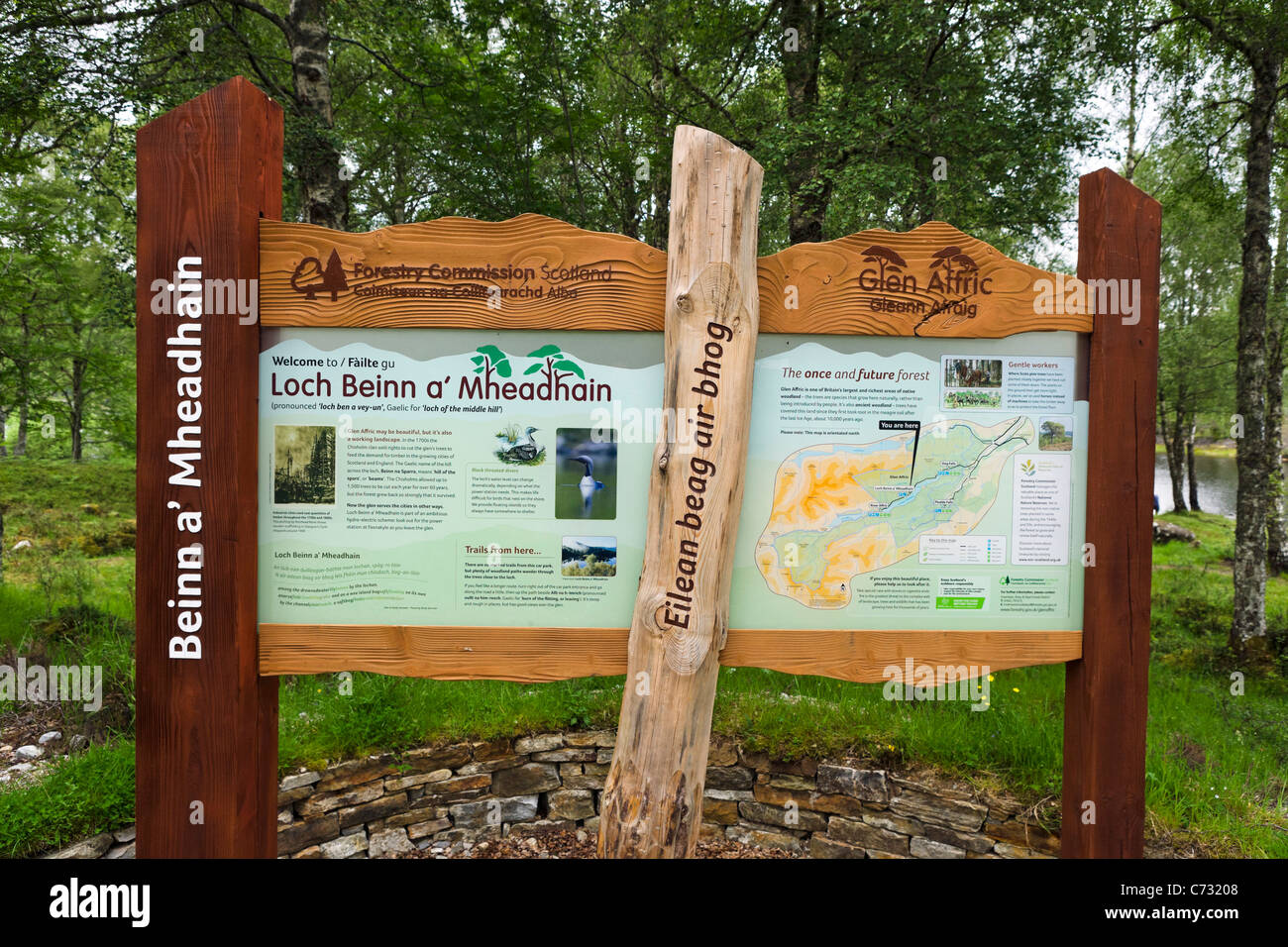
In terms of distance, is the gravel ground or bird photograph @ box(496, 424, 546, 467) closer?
bird photograph @ box(496, 424, 546, 467)

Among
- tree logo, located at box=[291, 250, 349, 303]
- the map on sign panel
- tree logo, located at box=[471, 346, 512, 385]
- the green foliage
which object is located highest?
tree logo, located at box=[291, 250, 349, 303]

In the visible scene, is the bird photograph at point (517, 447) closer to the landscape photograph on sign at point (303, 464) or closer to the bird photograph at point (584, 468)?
the bird photograph at point (584, 468)

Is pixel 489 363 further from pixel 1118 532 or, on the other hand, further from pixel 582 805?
pixel 582 805

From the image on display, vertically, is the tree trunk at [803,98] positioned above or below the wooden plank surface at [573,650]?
above

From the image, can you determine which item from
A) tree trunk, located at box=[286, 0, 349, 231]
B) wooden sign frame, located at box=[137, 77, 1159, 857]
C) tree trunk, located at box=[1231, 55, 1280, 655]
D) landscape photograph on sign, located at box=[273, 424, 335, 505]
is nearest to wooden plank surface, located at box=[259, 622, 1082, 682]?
wooden sign frame, located at box=[137, 77, 1159, 857]

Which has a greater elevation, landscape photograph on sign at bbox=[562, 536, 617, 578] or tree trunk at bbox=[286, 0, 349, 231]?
tree trunk at bbox=[286, 0, 349, 231]

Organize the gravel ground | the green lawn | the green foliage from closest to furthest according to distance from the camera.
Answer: the green foliage
the green lawn
the gravel ground

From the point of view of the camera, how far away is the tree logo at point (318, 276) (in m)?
Answer: 2.22

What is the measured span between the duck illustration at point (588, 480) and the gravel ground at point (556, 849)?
246 cm

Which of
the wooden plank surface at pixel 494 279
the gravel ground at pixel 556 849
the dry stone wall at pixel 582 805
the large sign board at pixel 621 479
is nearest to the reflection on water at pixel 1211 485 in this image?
the dry stone wall at pixel 582 805

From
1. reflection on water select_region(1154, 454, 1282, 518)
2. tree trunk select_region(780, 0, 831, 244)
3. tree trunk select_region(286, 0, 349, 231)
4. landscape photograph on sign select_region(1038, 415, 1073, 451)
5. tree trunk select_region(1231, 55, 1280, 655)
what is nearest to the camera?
landscape photograph on sign select_region(1038, 415, 1073, 451)

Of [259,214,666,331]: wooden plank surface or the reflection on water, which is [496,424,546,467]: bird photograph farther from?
the reflection on water

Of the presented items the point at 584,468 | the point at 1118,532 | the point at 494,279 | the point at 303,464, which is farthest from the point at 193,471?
the point at 1118,532

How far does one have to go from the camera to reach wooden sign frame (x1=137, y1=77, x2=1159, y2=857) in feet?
7.06
